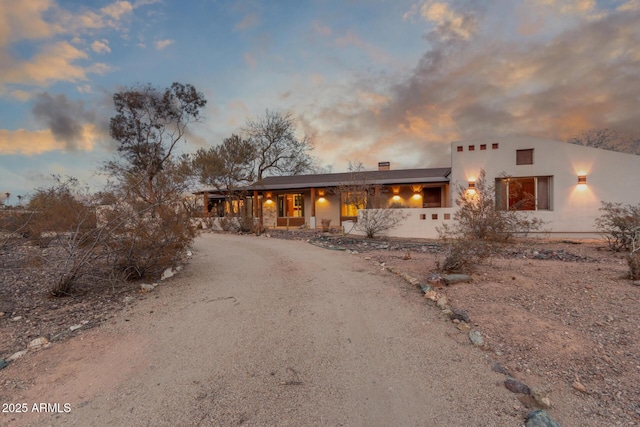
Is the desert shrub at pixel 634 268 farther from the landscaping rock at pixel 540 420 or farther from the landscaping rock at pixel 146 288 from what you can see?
the landscaping rock at pixel 146 288

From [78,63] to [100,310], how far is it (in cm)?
1019

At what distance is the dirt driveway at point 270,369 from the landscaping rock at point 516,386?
0.09 meters

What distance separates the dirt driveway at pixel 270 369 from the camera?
2.42 m

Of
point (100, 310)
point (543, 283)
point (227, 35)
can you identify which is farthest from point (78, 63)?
point (543, 283)

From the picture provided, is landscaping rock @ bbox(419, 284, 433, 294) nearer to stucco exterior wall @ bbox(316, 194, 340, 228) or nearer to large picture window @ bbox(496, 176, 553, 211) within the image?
large picture window @ bbox(496, 176, 553, 211)

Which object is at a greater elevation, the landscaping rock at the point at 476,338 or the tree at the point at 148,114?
the tree at the point at 148,114

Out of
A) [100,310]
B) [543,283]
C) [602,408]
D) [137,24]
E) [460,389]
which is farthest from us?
[137,24]

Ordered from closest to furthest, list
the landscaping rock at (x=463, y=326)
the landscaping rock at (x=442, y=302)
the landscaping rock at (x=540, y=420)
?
the landscaping rock at (x=540, y=420) < the landscaping rock at (x=463, y=326) < the landscaping rock at (x=442, y=302)

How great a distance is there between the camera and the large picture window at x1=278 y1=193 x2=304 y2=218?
75.7ft

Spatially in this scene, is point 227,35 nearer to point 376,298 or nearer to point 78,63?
point 78,63

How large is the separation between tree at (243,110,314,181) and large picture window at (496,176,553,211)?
17234 millimetres

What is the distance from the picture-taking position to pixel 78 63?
10805 mm

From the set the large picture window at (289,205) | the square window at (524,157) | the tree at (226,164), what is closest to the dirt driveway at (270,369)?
the square window at (524,157)

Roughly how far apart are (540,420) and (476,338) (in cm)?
150
